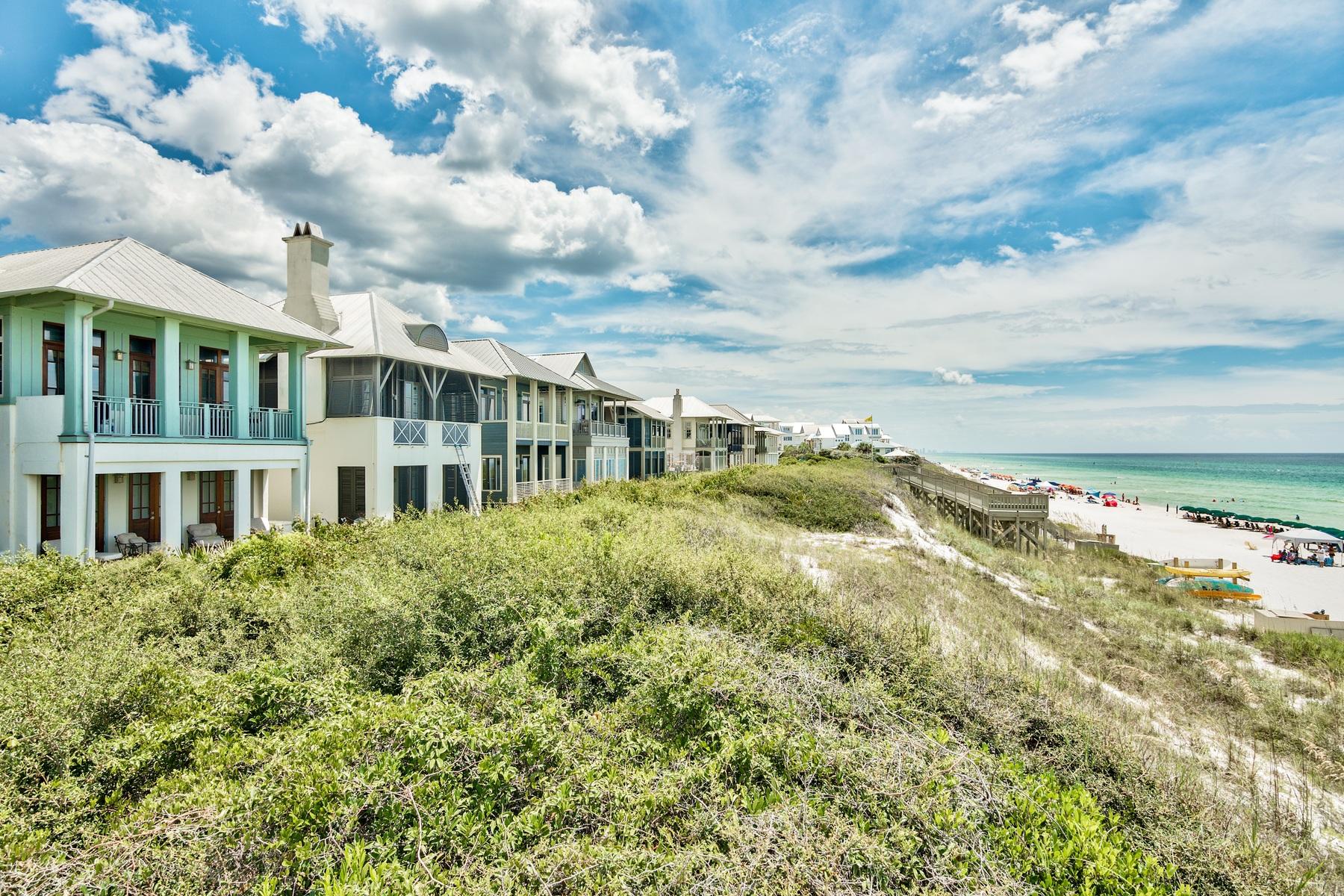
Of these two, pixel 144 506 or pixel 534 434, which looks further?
pixel 534 434

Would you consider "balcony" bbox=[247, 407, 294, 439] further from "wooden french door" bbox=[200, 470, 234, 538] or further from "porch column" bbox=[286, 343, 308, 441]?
"wooden french door" bbox=[200, 470, 234, 538]

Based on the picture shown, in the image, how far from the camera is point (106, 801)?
4.23 m

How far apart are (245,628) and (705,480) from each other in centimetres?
1786

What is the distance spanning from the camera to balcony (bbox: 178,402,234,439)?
531 inches

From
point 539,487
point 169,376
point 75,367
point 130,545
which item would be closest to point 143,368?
point 169,376

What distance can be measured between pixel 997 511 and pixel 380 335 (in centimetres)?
2565

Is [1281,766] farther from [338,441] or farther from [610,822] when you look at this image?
[338,441]

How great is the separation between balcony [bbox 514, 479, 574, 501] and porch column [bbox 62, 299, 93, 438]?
14.9m

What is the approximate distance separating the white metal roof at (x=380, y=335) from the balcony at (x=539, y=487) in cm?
587

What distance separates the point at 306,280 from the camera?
64.2 ft

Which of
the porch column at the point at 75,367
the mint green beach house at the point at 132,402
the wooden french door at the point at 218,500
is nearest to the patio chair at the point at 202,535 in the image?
the mint green beach house at the point at 132,402

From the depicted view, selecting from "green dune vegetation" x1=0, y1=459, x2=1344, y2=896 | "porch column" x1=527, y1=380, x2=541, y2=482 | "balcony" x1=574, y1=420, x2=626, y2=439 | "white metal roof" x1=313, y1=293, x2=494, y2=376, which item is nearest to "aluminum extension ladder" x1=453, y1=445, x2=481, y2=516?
"white metal roof" x1=313, y1=293, x2=494, y2=376

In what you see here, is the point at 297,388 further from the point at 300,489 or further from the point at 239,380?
the point at 300,489

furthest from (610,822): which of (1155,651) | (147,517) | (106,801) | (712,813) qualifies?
(147,517)
